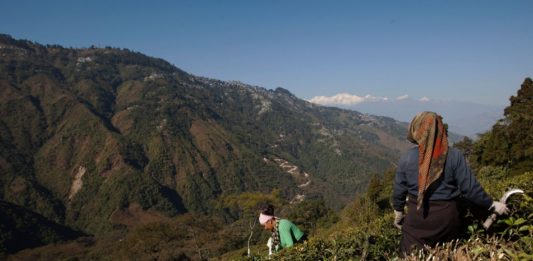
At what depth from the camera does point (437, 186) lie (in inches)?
124

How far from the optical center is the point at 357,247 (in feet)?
12.3

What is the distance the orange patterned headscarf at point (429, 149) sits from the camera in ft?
10.2

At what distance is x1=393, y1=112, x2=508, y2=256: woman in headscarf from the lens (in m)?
3.09

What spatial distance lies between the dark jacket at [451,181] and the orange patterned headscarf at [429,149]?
65mm

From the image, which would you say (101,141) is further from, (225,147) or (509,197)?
(509,197)

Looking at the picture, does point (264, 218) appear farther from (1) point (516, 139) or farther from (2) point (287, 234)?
(1) point (516, 139)

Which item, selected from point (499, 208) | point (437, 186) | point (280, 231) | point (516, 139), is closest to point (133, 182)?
point (516, 139)

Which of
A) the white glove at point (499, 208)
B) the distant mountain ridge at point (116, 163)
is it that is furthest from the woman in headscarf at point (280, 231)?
the distant mountain ridge at point (116, 163)

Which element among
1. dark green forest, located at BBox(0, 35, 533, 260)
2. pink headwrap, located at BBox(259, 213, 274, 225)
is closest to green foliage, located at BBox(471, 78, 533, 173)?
dark green forest, located at BBox(0, 35, 533, 260)

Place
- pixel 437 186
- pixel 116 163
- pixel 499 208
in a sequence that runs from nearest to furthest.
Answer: pixel 499 208 → pixel 437 186 → pixel 116 163

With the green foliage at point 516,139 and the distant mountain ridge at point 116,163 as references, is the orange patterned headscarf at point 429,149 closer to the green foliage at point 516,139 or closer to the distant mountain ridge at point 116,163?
the green foliage at point 516,139

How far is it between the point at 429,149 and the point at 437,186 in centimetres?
29

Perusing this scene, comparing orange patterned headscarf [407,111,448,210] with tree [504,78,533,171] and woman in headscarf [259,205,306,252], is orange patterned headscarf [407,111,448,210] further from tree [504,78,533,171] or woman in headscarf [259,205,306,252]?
tree [504,78,533,171]

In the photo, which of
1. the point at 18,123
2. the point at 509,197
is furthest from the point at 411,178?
the point at 18,123
